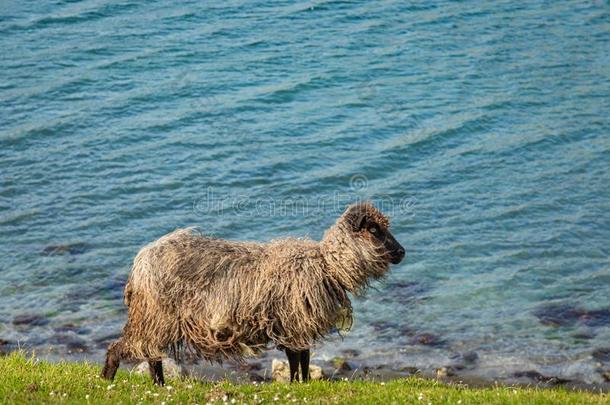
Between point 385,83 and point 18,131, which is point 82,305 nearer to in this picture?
point 18,131

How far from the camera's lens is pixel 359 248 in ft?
38.2

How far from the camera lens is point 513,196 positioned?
68.1ft

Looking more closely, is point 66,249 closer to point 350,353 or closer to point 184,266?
point 350,353

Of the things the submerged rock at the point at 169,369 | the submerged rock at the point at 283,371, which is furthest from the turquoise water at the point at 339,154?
the submerged rock at the point at 169,369

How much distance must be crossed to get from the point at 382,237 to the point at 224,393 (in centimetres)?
291

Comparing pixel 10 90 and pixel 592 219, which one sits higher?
pixel 10 90

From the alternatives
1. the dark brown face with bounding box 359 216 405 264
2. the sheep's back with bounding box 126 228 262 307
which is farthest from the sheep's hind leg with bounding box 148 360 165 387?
the dark brown face with bounding box 359 216 405 264

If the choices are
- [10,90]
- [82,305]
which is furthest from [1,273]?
[10,90]

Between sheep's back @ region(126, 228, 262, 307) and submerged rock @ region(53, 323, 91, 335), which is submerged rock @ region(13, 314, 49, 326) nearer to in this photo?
submerged rock @ region(53, 323, 91, 335)

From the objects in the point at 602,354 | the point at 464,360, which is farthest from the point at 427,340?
the point at 602,354

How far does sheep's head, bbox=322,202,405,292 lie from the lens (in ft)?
37.9

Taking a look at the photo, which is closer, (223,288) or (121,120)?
(223,288)

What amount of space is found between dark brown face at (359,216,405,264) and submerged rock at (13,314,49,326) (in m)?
6.65

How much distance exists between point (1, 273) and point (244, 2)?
16.6m
